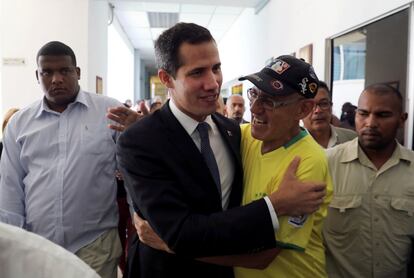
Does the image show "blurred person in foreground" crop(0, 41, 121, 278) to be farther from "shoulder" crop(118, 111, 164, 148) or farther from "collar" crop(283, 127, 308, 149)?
"collar" crop(283, 127, 308, 149)

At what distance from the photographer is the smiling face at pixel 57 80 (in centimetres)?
186

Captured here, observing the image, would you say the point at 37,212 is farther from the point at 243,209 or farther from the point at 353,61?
the point at 353,61

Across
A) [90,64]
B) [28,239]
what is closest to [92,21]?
[90,64]

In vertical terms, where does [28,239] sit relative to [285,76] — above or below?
below

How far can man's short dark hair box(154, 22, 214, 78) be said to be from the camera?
1219 mm

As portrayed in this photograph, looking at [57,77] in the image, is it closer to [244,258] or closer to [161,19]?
[244,258]

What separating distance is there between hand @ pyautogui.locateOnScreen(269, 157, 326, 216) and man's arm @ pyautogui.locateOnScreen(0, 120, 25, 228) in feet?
4.29

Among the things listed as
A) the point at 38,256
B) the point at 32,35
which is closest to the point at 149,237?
the point at 38,256

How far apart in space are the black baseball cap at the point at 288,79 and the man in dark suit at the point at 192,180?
0.53ft

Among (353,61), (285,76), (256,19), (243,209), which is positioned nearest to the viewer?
(243,209)

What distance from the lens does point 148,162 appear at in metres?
1.12

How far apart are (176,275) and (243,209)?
0.34m

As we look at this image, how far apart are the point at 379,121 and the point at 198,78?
914 millimetres

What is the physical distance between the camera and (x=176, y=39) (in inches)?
48.3
